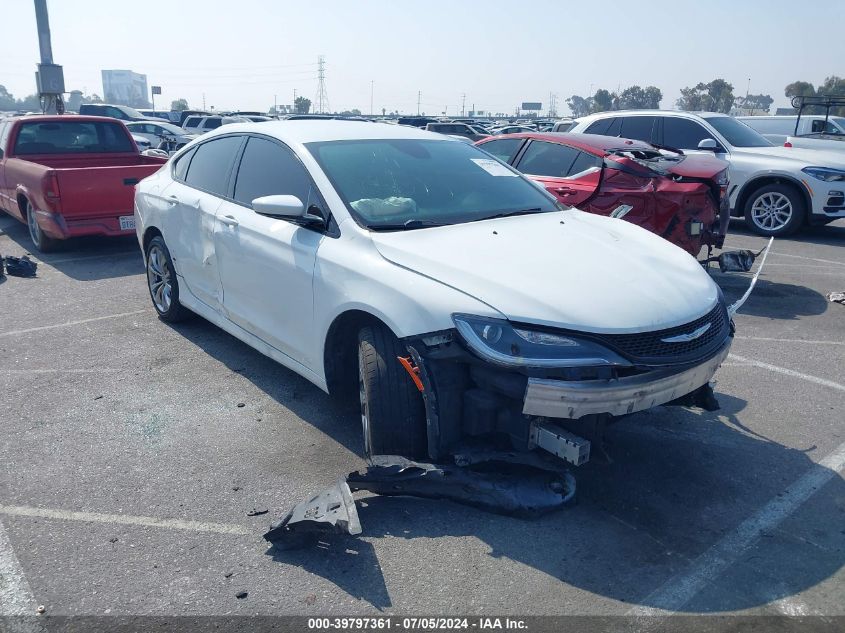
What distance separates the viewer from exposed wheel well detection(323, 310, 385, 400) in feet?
12.5

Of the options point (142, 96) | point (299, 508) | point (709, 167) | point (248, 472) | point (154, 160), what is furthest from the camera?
point (142, 96)

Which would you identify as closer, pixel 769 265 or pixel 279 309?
pixel 279 309

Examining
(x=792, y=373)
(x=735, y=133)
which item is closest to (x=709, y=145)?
(x=735, y=133)

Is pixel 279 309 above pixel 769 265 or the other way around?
above

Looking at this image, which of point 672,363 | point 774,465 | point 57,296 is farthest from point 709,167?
point 57,296

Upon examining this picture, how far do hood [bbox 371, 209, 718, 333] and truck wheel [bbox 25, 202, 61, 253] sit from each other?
709 centimetres

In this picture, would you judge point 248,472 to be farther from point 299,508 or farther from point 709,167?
point 709,167

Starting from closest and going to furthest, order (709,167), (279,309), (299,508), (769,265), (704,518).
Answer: (299,508), (704,518), (279,309), (709,167), (769,265)

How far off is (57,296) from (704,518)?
21.2 feet

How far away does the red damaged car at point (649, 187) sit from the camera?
6891 mm

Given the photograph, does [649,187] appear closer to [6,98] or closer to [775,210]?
[775,210]

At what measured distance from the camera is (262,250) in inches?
172

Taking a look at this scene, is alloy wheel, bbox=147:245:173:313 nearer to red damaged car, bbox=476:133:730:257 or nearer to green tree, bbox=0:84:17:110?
red damaged car, bbox=476:133:730:257

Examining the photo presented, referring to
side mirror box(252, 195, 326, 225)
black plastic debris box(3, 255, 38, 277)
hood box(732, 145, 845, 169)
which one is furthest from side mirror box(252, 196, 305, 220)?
hood box(732, 145, 845, 169)
